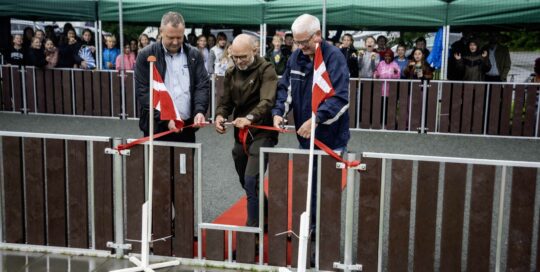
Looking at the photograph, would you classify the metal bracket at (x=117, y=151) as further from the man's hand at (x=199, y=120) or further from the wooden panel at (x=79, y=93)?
the wooden panel at (x=79, y=93)

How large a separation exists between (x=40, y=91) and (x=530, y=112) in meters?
9.91

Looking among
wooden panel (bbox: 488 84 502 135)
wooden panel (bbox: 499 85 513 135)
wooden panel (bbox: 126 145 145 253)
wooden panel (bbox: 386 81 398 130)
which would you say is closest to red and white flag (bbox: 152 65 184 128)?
wooden panel (bbox: 126 145 145 253)

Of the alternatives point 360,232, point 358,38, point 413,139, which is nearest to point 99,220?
point 360,232

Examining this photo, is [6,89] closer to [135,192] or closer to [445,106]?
[445,106]

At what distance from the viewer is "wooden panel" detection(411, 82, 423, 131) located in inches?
449

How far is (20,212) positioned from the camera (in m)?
4.87

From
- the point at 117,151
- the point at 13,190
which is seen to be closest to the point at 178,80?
the point at 117,151

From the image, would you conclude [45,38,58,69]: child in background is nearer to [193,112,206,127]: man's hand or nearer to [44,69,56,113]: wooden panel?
[44,69,56,113]: wooden panel

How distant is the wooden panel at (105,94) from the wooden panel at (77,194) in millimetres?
8231

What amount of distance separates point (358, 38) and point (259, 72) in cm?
1487

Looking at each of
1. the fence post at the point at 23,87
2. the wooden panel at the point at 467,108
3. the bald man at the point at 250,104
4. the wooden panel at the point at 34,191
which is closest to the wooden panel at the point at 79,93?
the fence post at the point at 23,87

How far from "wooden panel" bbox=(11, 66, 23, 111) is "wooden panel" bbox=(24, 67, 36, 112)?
143 millimetres

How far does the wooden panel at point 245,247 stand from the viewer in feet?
15.1

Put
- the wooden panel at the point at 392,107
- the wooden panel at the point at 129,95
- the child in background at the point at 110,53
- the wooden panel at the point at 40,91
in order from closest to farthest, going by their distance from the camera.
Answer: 1. the wooden panel at the point at 392,107
2. the wooden panel at the point at 129,95
3. the wooden panel at the point at 40,91
4. the child in background at the point at 110,53
